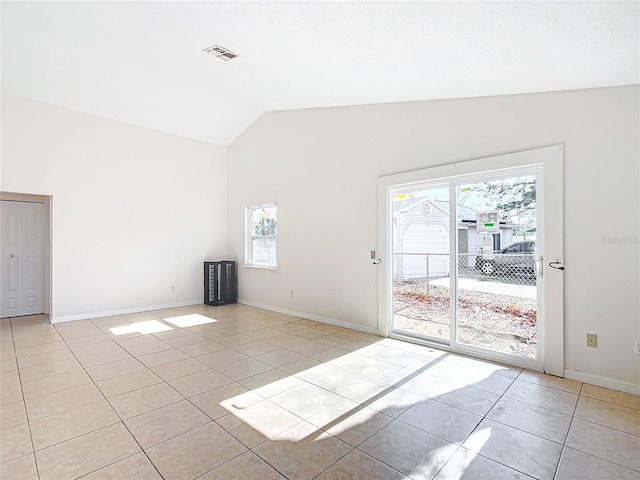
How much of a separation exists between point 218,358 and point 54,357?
1.83 m

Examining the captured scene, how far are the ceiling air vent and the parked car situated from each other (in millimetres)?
3494

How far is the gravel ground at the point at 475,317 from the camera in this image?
3330mm

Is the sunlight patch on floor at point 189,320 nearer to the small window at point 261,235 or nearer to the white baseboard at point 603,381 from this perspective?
the small window at point 261,235

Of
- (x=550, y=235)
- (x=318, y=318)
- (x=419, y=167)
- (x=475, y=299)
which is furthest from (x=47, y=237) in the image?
(x=550, y=235)

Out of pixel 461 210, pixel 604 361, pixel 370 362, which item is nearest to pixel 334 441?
pixel 370 362

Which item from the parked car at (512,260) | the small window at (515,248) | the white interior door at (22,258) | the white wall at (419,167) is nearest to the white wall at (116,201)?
the white wall at (419,167)

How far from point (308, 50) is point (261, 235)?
389 cm

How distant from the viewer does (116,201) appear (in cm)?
565

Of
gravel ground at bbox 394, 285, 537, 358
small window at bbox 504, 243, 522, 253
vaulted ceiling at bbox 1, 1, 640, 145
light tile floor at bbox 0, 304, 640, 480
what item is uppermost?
vaulted ceiling at bbox 1, 1, 640, 145

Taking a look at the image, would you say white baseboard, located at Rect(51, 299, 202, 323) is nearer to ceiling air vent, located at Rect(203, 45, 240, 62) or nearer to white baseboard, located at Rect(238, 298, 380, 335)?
white baseboard, located at Rect(238, 298, 380, 335)

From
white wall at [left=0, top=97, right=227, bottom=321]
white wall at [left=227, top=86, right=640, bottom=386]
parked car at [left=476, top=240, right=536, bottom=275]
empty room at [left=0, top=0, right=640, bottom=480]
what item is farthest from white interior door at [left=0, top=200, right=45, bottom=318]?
parked car at [left=476, top=240, right=536, bottom=275]

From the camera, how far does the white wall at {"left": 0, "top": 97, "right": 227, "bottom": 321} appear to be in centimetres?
495

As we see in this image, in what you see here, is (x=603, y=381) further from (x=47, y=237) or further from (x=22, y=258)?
(x=22, y=258)

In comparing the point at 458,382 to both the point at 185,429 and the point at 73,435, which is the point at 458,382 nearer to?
the point at 185,429
